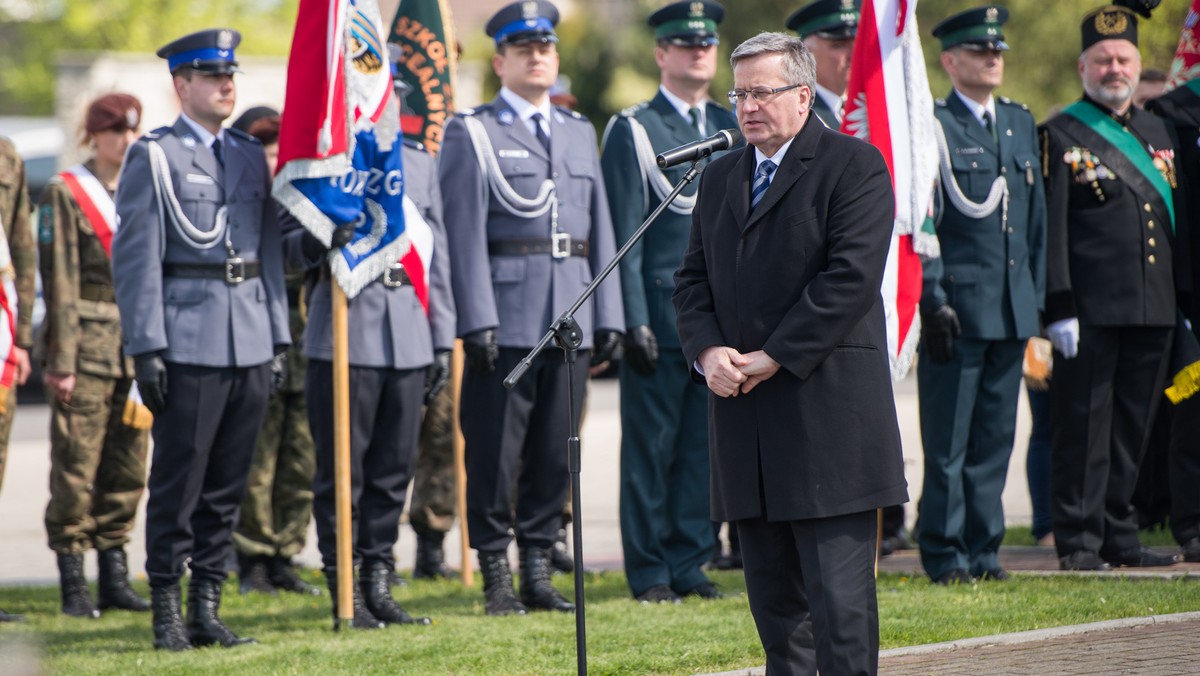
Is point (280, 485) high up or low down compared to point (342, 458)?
down

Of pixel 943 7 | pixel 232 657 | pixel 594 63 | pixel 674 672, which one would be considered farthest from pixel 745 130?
pixel 594 63

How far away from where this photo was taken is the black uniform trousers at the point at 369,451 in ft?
23.5

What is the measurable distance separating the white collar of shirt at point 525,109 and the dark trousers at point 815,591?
3.15 meters

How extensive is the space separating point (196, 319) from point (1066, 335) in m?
4.04

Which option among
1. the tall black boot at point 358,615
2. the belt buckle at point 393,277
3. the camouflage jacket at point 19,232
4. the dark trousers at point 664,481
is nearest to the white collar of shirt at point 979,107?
the dark trousers at point 664,481

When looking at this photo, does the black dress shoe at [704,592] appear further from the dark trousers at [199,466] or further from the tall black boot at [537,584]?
the dark trousers at [199,466]

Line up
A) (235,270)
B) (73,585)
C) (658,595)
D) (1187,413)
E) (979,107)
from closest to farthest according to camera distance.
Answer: (235,270)
(658,595)
(979,107)
(73,585)
(1187,413)

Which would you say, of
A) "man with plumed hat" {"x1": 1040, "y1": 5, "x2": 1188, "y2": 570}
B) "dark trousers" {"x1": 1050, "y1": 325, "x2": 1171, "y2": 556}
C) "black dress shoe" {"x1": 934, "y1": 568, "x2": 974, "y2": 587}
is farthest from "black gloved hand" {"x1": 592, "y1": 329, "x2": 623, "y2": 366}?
"dark trousers" {"x1": 1050, "y1": 325, "x2": 1171, "y2": 556}

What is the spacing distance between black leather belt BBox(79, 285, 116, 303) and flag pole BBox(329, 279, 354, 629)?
6.16 ft

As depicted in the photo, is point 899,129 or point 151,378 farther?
point 899,129

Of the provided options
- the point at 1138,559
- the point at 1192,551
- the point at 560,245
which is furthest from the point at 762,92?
the point at 1192,551

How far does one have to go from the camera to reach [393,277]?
728 cm

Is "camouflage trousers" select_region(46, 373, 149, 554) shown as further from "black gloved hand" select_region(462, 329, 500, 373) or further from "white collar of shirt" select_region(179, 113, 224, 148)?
"black gloved hand" select_region(462, 329, 500, 373)

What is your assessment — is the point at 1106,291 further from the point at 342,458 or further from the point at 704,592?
the point at 342,458
